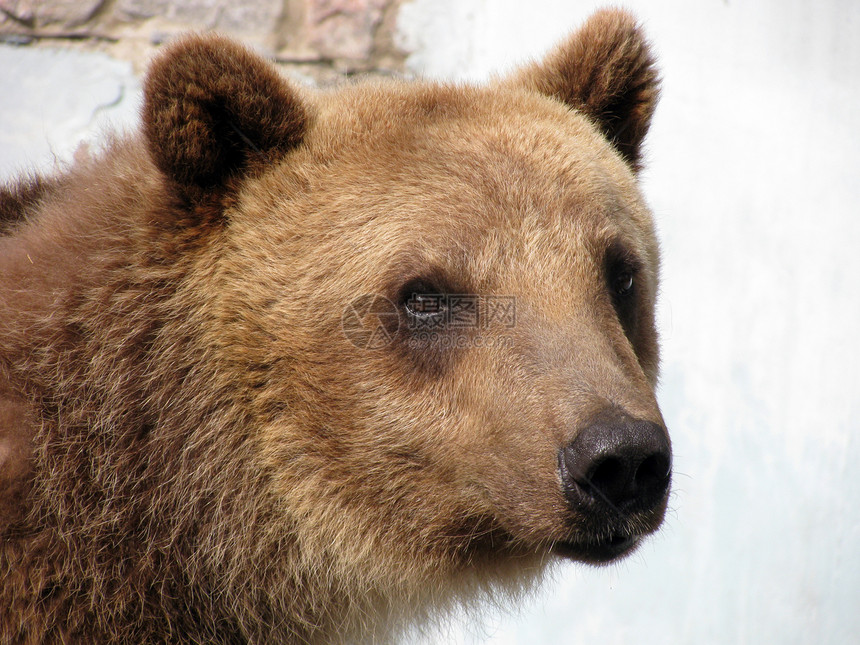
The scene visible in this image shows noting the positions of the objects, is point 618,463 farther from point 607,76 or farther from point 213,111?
point 607,76

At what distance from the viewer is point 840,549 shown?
568cm

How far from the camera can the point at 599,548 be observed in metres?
2.62

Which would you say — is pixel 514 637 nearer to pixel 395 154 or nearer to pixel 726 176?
pixel 726 176

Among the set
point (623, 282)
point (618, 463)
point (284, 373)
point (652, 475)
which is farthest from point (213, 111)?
point (652, 475)

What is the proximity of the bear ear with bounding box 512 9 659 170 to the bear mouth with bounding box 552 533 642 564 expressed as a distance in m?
1.88

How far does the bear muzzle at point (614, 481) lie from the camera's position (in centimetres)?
236

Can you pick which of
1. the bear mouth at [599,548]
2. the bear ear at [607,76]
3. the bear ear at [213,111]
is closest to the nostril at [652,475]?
the bear mouth at [599,548]

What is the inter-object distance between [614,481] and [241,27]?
16.7ft

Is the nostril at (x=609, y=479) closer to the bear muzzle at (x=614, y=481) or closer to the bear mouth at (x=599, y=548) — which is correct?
the bear muzzle at (x=614, y=481)

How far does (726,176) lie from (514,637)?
3369mm

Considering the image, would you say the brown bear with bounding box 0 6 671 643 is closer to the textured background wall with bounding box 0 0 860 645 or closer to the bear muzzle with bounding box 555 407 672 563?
the bear muzzle with bounding box 555 407 672 563

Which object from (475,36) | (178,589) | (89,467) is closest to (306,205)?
(89,467)

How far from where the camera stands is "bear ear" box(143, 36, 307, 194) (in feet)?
8.81

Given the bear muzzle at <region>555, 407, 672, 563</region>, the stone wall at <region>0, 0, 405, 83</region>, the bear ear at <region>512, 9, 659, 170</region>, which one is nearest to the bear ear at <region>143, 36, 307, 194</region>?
the bear ear at <region>512, 9, 659, 170</region>
